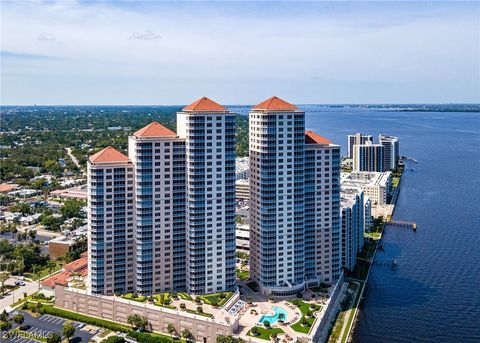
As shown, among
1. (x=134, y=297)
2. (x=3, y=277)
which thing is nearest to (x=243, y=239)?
(x=134, y=297)

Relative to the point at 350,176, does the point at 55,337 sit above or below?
below

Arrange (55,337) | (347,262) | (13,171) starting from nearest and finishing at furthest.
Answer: (55,337) < (347,262) < (13,171)

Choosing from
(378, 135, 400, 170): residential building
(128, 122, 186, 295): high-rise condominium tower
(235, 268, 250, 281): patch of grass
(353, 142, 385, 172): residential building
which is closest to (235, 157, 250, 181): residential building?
(353, 142, 385, 172): residential building

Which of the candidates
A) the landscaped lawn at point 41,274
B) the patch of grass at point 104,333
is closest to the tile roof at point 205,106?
the patch of grass at point 104,333

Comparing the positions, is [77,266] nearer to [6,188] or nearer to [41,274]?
[41,274]

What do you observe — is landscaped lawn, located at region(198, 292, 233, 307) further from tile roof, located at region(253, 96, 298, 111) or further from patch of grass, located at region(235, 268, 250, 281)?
tile roof, located at region(253, 96, 298, 111)

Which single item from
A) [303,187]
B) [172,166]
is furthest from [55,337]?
[303,187]

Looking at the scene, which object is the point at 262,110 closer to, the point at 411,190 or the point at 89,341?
the point at 89,341
